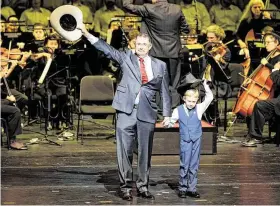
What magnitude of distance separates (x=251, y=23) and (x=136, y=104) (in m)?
6.89

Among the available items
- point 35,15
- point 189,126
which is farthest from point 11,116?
point 35,15

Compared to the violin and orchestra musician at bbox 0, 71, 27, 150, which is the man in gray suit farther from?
the violin

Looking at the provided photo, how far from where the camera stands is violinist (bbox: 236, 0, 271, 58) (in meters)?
13.8

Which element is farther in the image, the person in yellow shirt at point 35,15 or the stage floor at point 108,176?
the person in yellow shirt at point 35,15

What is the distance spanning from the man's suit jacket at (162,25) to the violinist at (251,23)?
2.40 meters

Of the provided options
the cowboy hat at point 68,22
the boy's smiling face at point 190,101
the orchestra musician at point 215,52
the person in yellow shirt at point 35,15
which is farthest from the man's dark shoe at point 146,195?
the person in yellow shirt at point 35,15

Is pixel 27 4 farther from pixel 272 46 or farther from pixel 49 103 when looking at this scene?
pixel 272 46

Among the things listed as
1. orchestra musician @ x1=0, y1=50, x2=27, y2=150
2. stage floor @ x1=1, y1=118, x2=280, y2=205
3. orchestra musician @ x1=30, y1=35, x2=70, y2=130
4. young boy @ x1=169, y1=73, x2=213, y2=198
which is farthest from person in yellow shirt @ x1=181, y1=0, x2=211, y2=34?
young boy @ x1=169, y1=73, x2=213, y2=198

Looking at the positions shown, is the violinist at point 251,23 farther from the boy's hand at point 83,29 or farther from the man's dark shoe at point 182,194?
the boy's hand at point 83,29

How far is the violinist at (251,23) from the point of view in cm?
1379

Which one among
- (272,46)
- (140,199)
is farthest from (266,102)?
(140,199)

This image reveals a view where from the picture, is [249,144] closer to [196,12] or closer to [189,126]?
[189,126]

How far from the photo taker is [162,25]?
439 inches

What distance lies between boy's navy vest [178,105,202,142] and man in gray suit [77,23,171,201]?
237 millimetres
